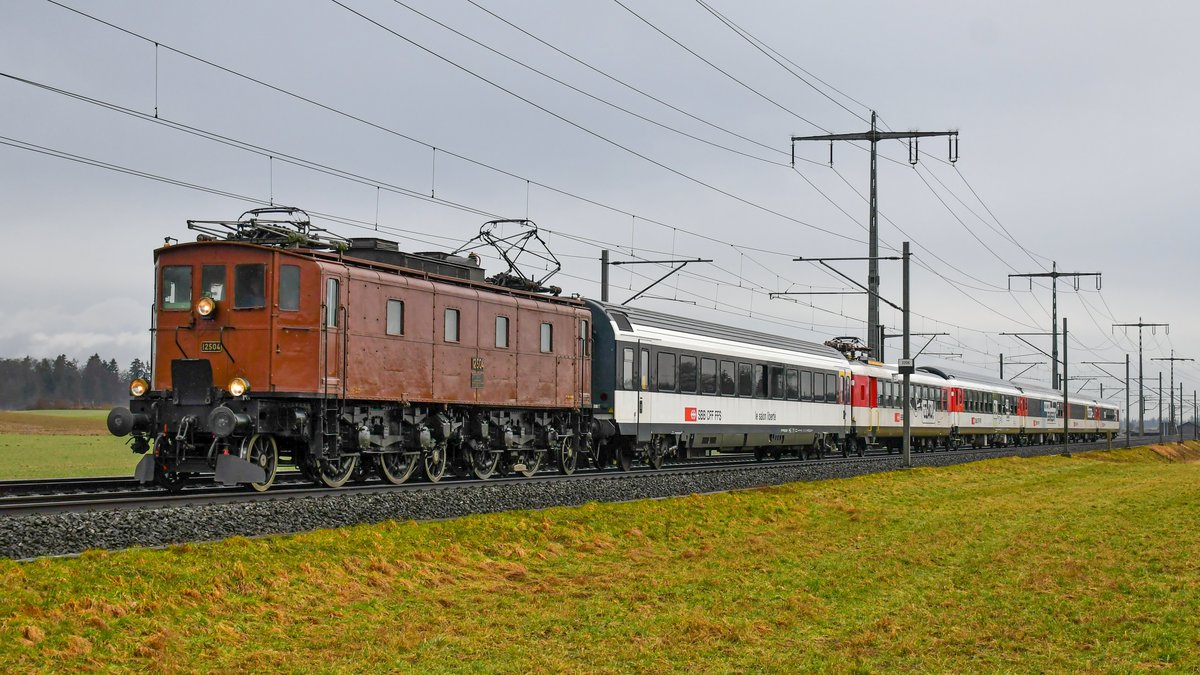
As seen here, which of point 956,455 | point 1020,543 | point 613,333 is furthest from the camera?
point 956,455

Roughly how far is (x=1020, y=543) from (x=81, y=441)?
189 feet

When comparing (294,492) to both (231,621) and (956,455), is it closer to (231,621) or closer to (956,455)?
(231,621)

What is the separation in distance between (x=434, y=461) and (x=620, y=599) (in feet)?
39.5

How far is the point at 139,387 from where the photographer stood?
2072 cm

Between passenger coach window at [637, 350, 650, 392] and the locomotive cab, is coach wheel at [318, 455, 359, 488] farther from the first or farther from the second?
passenger coach window at [637, 350, 650, 392]

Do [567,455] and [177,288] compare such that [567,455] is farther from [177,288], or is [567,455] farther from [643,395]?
[177,288]

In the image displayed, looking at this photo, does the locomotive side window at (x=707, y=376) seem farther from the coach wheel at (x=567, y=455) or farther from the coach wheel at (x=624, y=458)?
the coach wheel at (x=567, y=455)

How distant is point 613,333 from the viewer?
101 ft

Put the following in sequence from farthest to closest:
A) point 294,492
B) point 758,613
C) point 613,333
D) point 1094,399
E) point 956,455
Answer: point 1094,399 < point 956,455 < point 613,333 < point 294,492 < point 758,613

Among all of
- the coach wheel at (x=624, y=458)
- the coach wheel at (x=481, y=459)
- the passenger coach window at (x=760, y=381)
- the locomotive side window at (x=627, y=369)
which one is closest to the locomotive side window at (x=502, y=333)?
the coach wheel at (x=481, y=459)

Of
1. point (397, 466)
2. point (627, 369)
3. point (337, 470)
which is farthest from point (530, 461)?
point (337, 470)

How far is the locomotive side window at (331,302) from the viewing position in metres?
21.0

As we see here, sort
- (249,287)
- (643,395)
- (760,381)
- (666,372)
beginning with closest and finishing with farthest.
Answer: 1. (249,287)
2. (643,395)
3. (666,372)
4. (760,381)

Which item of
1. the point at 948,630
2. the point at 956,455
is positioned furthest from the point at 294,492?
the point at 956,455
